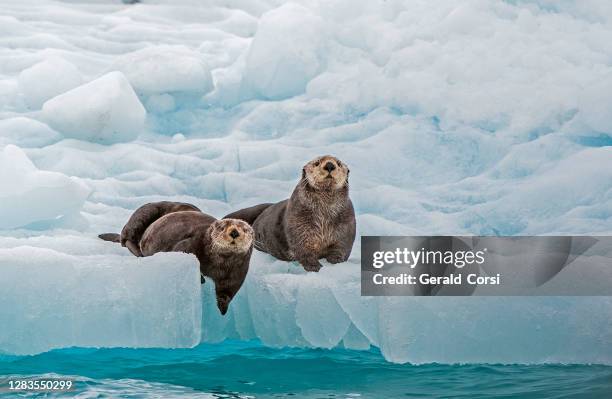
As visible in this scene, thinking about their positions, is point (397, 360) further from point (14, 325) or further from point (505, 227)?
point (505, 227)

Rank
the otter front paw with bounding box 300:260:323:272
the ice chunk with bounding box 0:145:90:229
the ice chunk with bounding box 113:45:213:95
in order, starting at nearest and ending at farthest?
the otter front paw with bounding box 300:260:323:272
the ice chunk with bounding box 0:145:90:229
the ice chunk with bounding box 113:45:213:95

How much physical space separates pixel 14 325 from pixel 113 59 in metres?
6.59

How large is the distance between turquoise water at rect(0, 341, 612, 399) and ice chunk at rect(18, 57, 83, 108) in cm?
492

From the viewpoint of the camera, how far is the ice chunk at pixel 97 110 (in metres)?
8.16

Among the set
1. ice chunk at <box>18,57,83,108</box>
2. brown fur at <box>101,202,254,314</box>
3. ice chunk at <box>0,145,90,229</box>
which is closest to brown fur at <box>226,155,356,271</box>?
brown fur at <box>101,202,254,314</box>

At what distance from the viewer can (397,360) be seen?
13.9 ft

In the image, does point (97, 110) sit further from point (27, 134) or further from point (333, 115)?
point (333, 115)

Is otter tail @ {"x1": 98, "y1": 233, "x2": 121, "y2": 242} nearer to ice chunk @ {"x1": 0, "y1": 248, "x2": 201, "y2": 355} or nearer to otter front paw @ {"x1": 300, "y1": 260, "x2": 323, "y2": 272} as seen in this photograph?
ice chunk @ {"x1": 0, "y1": 248, "x2": 201, "y2": 355}

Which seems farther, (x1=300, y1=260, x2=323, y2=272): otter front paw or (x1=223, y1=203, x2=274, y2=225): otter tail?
(x1=223, y1=203, x2=274, y2=225): otter tail

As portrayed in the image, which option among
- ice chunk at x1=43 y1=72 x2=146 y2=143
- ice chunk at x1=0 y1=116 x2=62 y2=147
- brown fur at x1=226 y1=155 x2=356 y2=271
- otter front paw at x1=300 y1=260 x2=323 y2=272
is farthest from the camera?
ice chunk at x1=0 y1=116 x2=62 y2=147

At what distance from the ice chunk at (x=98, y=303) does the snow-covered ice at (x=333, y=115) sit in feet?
3.21

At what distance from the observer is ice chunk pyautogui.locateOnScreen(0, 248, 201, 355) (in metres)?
4.28

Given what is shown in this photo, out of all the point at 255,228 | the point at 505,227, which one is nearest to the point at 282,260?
the point at 255,228

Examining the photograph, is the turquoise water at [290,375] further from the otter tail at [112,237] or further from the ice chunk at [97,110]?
the ice chunk at [97,110]
